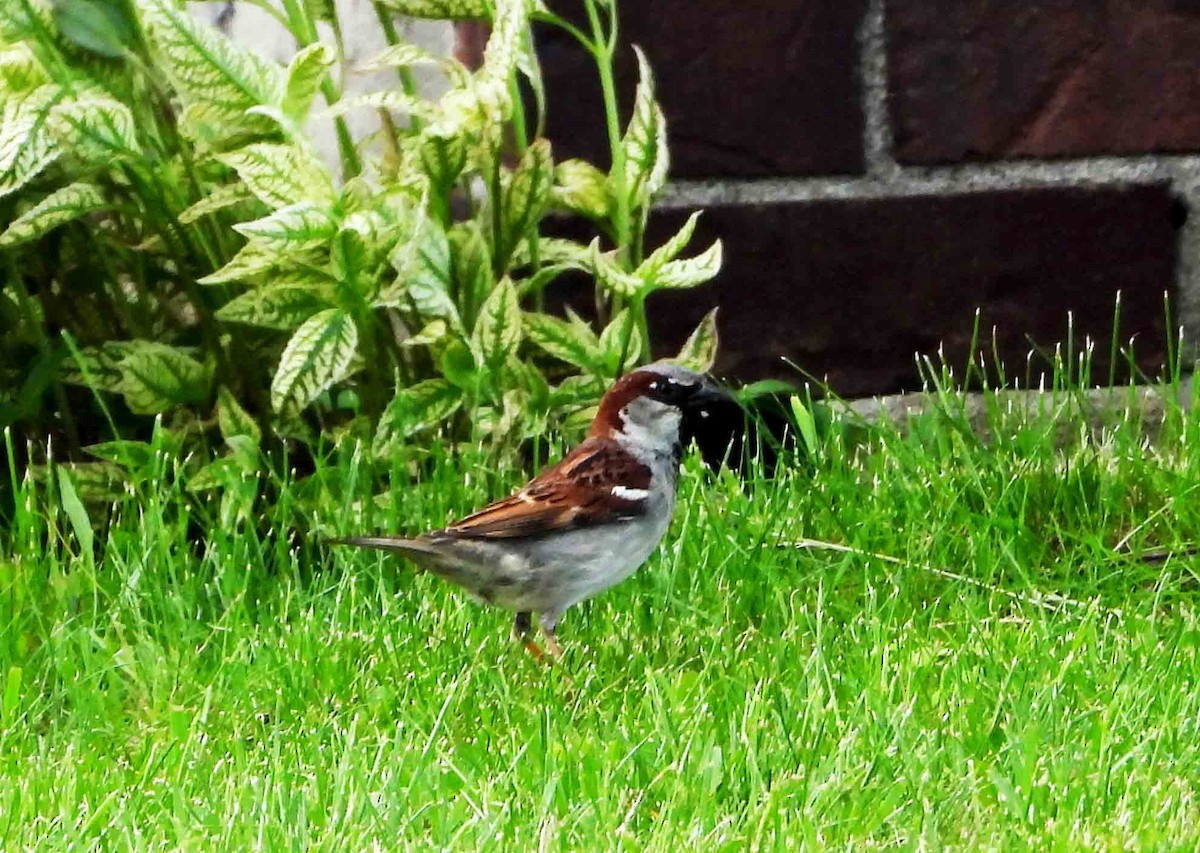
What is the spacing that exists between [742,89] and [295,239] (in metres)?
1.26

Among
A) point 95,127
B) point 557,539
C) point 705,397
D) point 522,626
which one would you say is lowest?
point 522,626

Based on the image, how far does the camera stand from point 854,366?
4434 mm

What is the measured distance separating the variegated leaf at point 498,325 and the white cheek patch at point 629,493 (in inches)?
21.1

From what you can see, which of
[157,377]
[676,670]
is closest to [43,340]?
[157,377]

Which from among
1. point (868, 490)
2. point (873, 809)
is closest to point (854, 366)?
point (868, 490)

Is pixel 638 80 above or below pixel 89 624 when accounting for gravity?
above

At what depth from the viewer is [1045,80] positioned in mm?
4383

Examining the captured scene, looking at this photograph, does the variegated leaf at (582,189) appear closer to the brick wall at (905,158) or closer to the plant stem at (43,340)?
the brick wall at (905,158)

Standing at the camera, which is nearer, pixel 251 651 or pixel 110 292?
pixel 251 651

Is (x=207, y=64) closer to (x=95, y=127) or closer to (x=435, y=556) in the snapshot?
(x=95, y=127)

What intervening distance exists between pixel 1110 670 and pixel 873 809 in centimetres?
70

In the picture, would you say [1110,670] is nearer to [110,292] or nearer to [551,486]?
[551,486]

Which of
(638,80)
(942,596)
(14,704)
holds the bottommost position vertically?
(942,596)

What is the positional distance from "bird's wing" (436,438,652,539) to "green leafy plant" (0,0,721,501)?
1.47 ft
